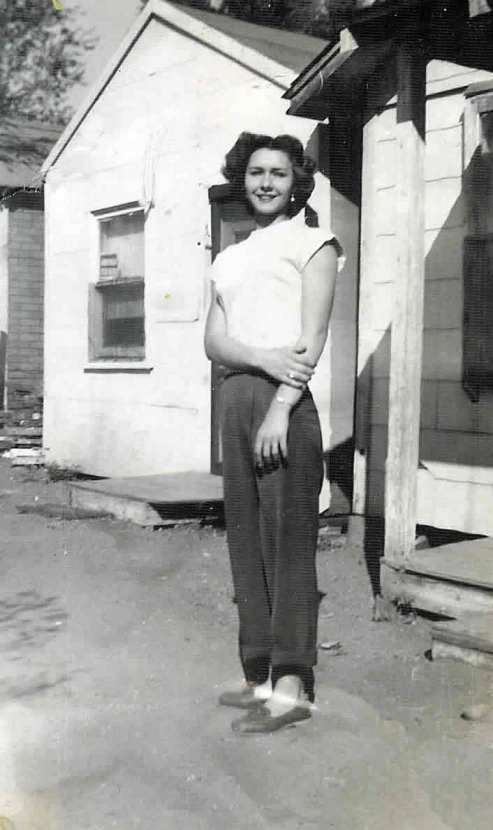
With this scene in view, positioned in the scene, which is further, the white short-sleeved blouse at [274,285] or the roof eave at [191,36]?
the roof eave at [191,36]

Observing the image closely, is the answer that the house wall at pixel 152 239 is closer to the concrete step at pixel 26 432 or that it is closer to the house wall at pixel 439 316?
the house wall at pixel 439 316

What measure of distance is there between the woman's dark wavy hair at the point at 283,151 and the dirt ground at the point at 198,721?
207 centimetres

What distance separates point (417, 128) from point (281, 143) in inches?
59.0

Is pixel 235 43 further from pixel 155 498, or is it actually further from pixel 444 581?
pixel 444 581

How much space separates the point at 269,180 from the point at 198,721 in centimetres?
214

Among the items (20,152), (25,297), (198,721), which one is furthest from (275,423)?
(20,152)

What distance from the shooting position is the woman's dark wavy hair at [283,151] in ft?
12.3

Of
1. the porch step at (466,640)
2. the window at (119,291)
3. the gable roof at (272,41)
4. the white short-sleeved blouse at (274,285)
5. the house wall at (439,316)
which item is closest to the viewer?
the white short-sleeved blouse at (274,285)

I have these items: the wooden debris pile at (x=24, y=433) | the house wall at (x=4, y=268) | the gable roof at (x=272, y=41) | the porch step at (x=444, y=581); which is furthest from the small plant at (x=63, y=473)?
the porch step at (x=444, y=581)

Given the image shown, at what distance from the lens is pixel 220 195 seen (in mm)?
8203

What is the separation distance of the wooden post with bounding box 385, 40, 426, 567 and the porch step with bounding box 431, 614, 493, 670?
676 millimetres

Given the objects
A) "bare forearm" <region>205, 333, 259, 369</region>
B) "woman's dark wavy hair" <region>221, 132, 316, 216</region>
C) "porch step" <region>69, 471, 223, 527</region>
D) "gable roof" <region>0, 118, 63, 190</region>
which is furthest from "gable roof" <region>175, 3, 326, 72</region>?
"bare forearm" <region>205, 333, 259, 369</region>

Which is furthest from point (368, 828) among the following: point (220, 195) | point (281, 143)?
point (220, 195)

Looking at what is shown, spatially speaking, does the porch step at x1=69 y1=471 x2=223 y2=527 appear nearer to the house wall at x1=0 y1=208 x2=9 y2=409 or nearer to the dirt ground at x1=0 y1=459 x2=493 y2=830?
the dirt ground at x1=0 y1=459 x2=493 y2=830
